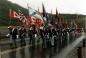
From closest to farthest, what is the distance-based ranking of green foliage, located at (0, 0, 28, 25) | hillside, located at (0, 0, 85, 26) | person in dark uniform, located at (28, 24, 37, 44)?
1. person in dark uniform, located at (28, 24, 37, 44)
2. hillside, located at (0, 0, 85, 26)
3. green foliage, located at (0, 0, 28, 25)

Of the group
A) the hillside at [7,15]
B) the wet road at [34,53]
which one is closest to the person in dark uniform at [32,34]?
the hillside at [7,15]

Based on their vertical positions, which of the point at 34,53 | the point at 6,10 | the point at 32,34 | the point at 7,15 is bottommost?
the point at 34,53

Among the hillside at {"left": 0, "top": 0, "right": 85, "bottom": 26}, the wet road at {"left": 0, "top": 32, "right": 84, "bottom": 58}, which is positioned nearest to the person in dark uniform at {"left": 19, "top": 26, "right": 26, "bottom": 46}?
the hillside at {"left": 0, "top": 0, "right": 85, "bottom": 26}

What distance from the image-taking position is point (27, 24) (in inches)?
1142

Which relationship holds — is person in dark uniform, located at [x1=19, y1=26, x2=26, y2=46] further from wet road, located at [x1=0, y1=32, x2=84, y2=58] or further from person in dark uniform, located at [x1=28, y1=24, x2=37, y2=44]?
wet road, located at [x1=0, y1=32, x2=84, y2=58]

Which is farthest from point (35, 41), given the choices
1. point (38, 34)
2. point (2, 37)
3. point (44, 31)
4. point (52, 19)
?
point (52, 19)

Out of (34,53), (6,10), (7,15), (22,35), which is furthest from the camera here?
(6,10)

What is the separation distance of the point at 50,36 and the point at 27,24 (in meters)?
6.39

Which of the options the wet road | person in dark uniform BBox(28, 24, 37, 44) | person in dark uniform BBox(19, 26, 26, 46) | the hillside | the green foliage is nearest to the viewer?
the wet road

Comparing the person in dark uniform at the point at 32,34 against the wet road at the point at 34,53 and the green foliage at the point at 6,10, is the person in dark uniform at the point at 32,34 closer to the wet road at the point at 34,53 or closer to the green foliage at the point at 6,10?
the green foliage at the point at 6,10

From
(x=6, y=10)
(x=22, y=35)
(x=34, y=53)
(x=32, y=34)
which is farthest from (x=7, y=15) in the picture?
(x=34, y=53)

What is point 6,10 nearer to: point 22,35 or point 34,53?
point 22,35

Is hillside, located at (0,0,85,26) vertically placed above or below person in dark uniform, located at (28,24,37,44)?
above

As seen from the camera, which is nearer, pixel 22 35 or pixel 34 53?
pixel 34 53
